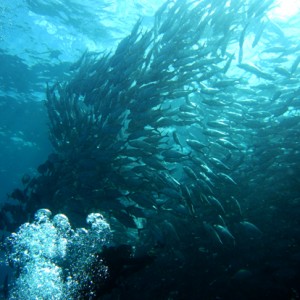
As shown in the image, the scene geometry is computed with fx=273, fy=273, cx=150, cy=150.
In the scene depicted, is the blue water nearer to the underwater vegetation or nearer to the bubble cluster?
the underwater vegetation

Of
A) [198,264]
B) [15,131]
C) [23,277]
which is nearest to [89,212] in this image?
[23,277]

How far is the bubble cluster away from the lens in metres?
8.60

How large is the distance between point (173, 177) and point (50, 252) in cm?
488

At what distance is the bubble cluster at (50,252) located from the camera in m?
8.60

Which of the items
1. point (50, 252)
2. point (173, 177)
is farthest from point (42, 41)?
point (173, 177)

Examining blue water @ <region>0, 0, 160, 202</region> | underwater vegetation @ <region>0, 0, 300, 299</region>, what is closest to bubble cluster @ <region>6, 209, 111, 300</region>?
underwater vegetation @ <region>0, 0, 300, 299</region>

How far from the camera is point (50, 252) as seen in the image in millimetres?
9055

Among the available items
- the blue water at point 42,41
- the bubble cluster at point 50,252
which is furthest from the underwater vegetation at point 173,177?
the blue water at point 42,41

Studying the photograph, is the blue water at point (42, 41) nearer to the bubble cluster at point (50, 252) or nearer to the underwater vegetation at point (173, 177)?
the underwater vegetation at point (173, 177)

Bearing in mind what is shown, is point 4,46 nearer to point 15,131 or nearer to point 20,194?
point 15,131

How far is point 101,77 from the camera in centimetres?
917

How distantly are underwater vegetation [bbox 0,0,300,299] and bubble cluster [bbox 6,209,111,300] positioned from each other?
16.5 inches

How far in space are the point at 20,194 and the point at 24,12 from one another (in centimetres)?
938

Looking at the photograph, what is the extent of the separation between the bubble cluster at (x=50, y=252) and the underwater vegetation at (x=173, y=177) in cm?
42
